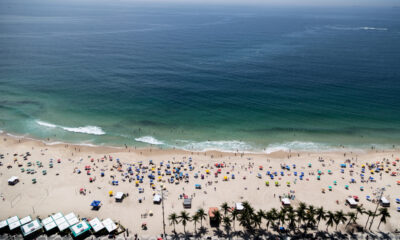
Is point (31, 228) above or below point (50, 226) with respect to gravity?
below

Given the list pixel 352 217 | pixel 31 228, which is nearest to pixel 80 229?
pixel 31 228

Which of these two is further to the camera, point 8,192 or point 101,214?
point 8,192

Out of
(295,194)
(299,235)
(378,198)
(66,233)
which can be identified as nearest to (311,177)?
(295,194)

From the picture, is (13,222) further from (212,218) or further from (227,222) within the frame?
(227,222)

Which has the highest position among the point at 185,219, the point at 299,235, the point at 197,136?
the point at 197,136

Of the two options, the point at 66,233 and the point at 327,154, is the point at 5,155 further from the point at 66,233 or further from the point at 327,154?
the point at 327,154

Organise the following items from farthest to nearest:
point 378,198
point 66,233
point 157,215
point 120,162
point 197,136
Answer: point 197,136 < point 120,162 < point 378,198 < point 157,215 < point 66,233

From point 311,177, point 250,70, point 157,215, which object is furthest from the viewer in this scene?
point 250,70
